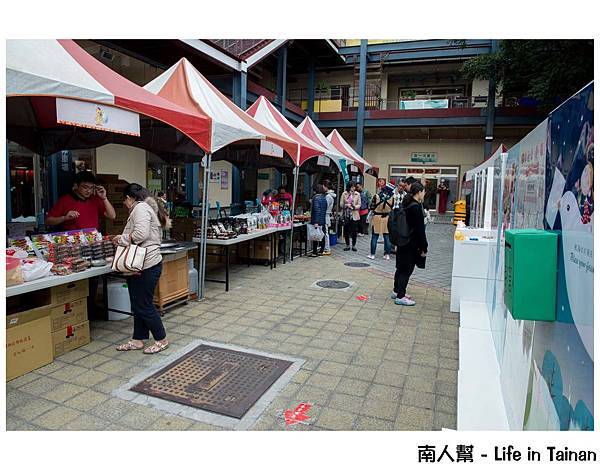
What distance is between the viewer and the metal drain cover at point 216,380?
327 centimetres

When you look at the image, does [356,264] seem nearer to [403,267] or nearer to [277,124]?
[403,267]

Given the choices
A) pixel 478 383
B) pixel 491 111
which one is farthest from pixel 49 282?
pixel 491 111

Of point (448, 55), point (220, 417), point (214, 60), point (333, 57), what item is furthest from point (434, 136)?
point (220, 417)

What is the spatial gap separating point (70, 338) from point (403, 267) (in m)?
4.08

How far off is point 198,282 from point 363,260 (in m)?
4.48

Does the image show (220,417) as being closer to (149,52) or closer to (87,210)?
(87,210)

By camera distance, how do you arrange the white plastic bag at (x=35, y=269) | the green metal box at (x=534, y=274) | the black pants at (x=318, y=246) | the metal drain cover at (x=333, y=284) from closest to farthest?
the green metal box at (x=534, y=274), the white plastic bag at (x=35, y=269), the metal drain cover at (x=333, y=284), the black pants at (x=318, y=246)

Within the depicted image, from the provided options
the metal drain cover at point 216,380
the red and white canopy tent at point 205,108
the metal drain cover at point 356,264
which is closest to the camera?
the metal drain cover at point 216,380

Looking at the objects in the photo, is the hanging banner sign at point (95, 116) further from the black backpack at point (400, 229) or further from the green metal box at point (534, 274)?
the green metal box at point (534, 274)

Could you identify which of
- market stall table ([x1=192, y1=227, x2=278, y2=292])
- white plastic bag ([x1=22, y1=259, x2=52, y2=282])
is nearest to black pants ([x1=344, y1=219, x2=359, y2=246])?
market stall table ([x1=192, y1=227, x2=278, y2=292])

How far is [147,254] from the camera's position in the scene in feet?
13.1

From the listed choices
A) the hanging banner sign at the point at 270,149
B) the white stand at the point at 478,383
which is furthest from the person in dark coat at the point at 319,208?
the white stand at the point at 478,383

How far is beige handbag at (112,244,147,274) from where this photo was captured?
3.87m

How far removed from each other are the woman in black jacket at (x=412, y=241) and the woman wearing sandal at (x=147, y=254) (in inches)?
124
